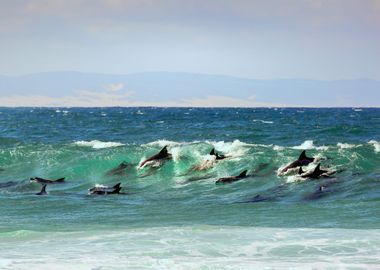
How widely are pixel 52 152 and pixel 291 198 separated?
18158 millimetres

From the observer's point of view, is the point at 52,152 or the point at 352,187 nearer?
the point at 352,187

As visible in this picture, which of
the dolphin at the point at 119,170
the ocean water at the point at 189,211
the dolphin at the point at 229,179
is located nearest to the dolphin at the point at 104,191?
the ocean water at the point at 189,211

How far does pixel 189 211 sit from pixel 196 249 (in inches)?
277

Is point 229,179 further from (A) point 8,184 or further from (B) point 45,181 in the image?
(A) point 8,184

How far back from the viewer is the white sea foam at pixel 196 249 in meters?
13.1

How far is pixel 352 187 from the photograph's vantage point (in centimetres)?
2459

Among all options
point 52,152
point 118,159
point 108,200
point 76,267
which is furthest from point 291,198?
point 52,152

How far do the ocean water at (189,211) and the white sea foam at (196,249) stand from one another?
2cm

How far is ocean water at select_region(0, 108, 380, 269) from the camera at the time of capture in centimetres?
1383

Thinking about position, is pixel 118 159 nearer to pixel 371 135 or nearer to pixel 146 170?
pixel 146 170

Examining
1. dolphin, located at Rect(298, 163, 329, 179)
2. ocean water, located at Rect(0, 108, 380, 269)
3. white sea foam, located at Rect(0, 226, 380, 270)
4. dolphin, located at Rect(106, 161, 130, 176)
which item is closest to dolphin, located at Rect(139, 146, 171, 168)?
ocean water, located at Rect(0, 108, 380, 269)

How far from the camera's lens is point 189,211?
70.7 ft

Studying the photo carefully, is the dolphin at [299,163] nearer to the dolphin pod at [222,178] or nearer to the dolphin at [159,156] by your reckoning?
the dolphin pod at [222,178]

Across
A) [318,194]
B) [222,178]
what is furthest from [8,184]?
[318,194]
